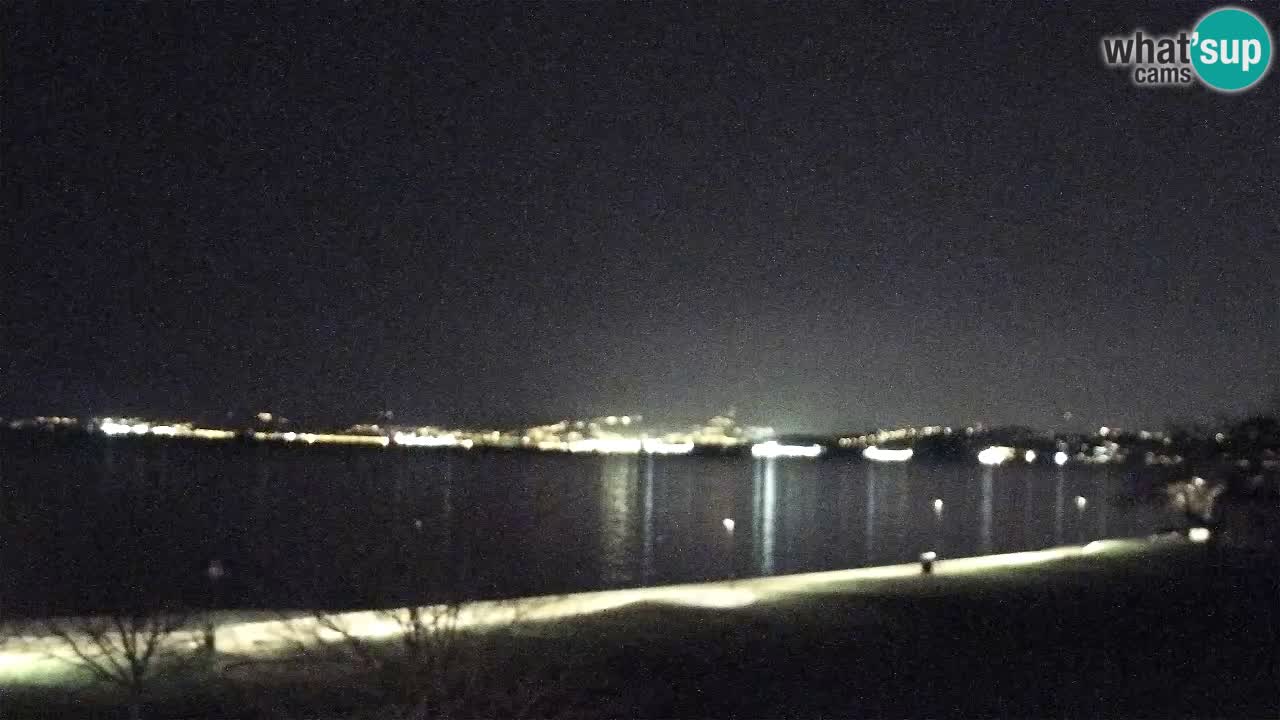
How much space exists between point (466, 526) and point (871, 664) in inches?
1749

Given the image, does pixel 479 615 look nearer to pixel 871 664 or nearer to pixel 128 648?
pixel 128 648

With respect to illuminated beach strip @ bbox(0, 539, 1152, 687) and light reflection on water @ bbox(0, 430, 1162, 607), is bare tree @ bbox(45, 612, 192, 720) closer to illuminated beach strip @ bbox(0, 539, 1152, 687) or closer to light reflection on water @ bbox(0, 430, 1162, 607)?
illuminated beach strip @ bbox(0, 539, 1152, 687)

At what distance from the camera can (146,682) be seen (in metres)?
10.7

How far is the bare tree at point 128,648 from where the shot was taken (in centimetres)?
781

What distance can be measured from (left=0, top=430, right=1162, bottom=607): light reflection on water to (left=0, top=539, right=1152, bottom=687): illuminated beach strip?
0.72m

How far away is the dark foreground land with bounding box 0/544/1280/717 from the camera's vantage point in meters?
10.7

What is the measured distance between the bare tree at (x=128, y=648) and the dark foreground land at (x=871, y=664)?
35 centimetres

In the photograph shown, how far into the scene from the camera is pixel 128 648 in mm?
7641

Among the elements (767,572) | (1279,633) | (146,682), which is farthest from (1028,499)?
(146,682)

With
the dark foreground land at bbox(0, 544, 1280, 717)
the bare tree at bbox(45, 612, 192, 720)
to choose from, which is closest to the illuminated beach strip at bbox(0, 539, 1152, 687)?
the bare tree at bbox(45, 612, 192, 720)

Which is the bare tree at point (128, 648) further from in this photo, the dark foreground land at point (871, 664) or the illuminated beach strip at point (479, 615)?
the dark foreground land at point (871, 664)

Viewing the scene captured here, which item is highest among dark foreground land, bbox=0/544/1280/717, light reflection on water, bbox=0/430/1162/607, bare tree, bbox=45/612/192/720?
bare tree, bbox=45/612/192/720

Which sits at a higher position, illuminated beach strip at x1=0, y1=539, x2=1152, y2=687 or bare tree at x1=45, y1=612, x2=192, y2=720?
bare tree at x1=45, y1=612, x2=192, y2=720

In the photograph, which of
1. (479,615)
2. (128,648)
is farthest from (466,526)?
(128,648)
